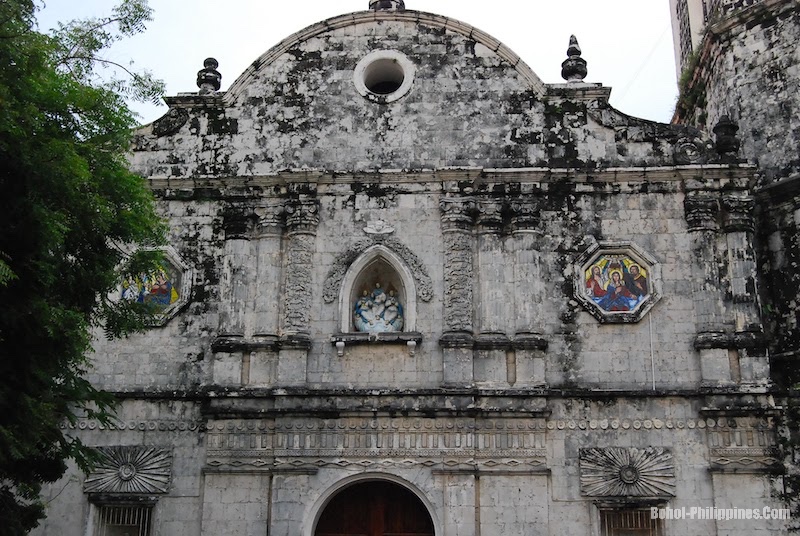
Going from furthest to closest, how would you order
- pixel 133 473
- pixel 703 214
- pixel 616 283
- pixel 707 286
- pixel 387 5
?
pixel 387 5 → pixel 703 214 → pixel 616 283 → pixel 707 286 → pixel 133 473

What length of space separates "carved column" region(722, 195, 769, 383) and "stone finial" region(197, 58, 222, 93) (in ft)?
28.1

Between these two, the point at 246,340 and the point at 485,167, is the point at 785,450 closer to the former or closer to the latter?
the point at 485,167

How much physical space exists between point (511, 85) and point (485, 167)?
1.57 meters

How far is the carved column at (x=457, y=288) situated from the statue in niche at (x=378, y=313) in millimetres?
797

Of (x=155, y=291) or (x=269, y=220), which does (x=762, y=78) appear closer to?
(x=269, y=220)

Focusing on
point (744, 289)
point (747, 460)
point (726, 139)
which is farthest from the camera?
point (726, 139)

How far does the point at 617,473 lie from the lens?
42.4ft

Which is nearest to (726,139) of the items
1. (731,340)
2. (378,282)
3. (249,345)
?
(731,340)

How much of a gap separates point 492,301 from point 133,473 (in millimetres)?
5921

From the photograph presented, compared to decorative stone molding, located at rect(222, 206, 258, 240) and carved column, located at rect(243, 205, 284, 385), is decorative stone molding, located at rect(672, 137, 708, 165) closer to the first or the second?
carved column, located at rect(243, 205, 284, 385)

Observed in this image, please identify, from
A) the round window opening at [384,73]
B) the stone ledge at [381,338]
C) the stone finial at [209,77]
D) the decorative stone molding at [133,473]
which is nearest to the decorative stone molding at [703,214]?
the stone ledge at [381,338]

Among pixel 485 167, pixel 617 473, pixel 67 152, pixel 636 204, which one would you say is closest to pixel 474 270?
pixel 485 167

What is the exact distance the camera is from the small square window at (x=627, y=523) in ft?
42.1

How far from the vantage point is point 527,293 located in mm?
13742
